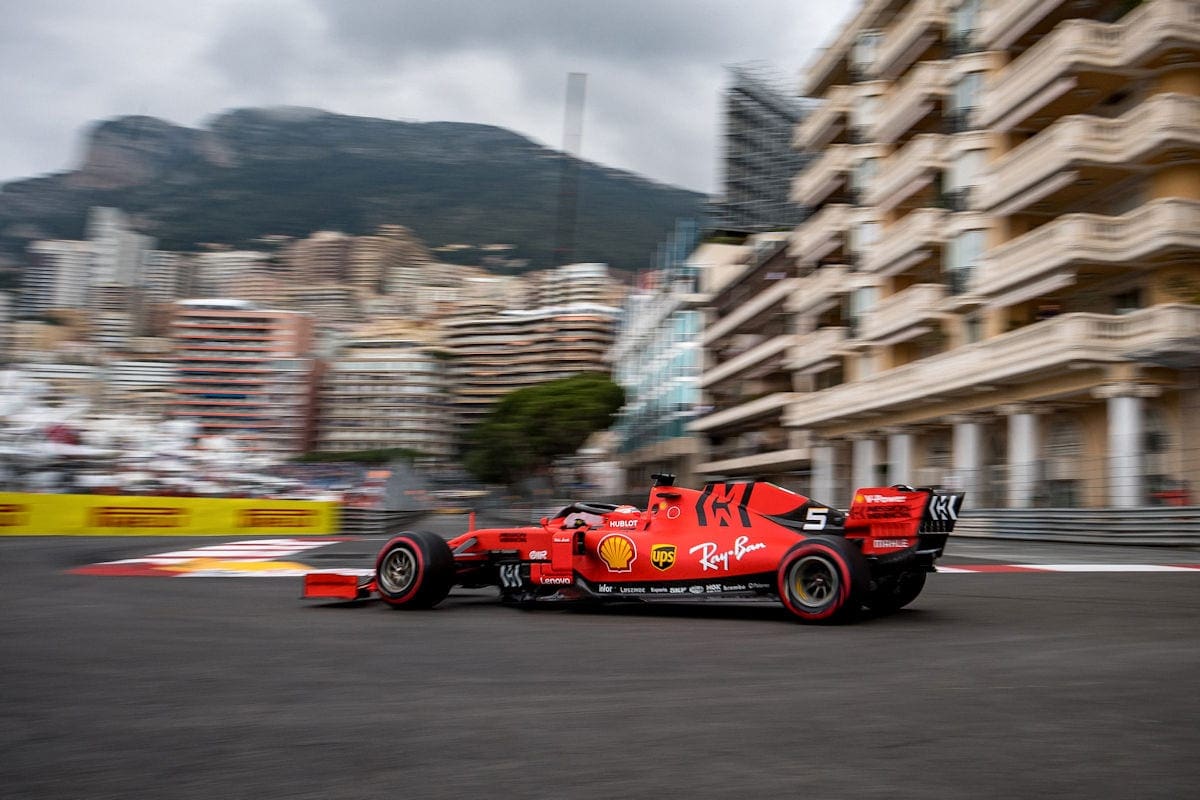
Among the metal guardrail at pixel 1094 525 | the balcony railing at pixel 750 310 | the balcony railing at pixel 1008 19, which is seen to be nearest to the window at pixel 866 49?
the balcony railing at pixel 1008 19

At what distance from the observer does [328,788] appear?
334 cm

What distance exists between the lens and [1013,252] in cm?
2856

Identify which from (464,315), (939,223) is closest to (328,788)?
(939,223)

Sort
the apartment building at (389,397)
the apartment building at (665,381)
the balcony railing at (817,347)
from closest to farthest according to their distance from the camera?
the balcony railing at (817,347), the apartment building at (665,381), the apartment building at (389,397)

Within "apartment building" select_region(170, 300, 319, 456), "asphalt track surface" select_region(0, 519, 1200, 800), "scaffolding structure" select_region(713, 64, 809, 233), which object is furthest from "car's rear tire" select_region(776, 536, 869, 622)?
"apartment building" select_region(170, 300, 319, 456)

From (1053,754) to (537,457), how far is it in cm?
7847

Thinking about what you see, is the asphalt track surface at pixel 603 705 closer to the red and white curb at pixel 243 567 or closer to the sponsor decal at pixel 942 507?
the sponsor decal at pixel 942 507

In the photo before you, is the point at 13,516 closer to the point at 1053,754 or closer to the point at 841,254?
the point at 1053,754

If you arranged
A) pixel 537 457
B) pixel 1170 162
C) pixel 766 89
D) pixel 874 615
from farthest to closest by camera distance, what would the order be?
pixel 766 89 < pixel 537 457 < pixel 1170 162 < pixel 874 615

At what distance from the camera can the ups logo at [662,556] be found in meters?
8.20

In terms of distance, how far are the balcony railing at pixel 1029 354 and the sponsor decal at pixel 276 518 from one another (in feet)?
61.8

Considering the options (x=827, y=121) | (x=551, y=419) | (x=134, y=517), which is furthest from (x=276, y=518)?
(x=551, y=419)

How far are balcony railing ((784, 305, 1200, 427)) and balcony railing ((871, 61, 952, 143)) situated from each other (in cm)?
886

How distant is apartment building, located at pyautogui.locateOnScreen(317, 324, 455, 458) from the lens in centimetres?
17475
